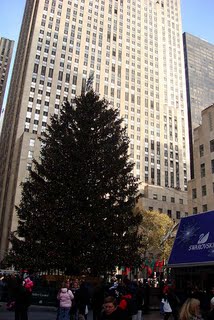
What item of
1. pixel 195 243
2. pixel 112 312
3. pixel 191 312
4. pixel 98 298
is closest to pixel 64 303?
pixel 98 298

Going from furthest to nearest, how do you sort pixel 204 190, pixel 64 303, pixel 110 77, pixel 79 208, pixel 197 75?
pixel 197 75 → pixel 110 77 → pixel 204 190 → pixel 79 208 → pixel 64 303

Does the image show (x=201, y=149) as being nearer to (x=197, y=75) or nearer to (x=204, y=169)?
(x=204, y=169)

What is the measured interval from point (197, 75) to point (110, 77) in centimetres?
4946

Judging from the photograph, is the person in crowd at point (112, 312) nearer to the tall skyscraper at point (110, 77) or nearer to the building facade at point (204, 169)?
the building facade at point (204, 169)

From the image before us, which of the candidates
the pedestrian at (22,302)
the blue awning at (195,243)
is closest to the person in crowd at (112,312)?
the pedestrian at (22,302)

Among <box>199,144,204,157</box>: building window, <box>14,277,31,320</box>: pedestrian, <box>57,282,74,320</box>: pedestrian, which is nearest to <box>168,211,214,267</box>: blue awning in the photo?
<box>57,282,74,320</box>: pedestrian

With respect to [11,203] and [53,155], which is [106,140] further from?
[11,203]

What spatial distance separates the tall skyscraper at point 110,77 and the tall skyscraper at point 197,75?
8788 mm

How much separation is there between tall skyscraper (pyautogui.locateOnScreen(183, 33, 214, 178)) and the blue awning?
109 metres

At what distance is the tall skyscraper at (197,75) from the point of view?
13325cm

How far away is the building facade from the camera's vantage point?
43344mm

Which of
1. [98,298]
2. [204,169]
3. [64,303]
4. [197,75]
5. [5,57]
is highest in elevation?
[5,57]

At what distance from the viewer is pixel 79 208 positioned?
22.4 m

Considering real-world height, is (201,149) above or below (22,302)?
above
